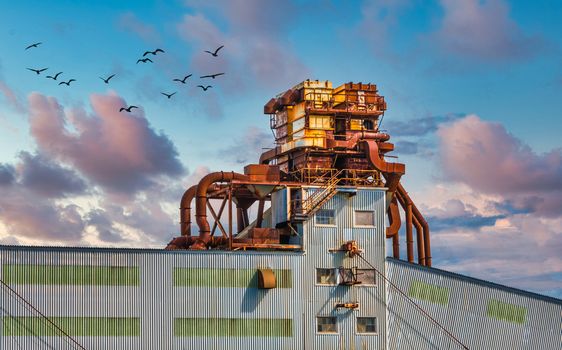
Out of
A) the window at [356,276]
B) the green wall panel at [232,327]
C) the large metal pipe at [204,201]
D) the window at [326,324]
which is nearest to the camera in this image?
the green wall panel at [232,327]

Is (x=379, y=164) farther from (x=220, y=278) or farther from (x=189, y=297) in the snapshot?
(x=189, y=297)

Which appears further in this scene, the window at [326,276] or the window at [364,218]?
the window at [364,218]

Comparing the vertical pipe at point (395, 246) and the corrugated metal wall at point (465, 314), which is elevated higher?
the vertical pipe at point (395, 246)

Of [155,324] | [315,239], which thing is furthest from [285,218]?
[155,324]

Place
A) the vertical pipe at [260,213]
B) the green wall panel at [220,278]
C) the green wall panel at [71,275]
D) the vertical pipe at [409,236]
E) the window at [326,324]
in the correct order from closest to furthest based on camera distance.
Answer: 1. the green wall panel at [71,275]
2. the green wall panel at [220,278]
3. the window at [326,324]
4. the vertical pipe at [260,213]
5. the vertical pipe at [409,236]

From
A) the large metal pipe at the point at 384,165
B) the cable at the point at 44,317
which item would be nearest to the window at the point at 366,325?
the large metal pipe at the point at 384,165

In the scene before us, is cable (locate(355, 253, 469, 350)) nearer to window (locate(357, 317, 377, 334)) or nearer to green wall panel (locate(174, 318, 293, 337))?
window (locate(357, 317, 377, 334))

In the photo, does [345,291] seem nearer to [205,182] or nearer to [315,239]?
Result: [315,239]

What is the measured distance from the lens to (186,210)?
98.2m

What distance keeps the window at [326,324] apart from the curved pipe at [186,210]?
1765 cm

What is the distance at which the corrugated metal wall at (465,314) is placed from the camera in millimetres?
90188

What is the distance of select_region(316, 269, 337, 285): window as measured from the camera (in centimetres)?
8869

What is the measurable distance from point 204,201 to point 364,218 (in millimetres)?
15131

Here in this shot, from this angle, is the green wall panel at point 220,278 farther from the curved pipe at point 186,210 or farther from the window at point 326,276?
the curved pipe at point 186,210
